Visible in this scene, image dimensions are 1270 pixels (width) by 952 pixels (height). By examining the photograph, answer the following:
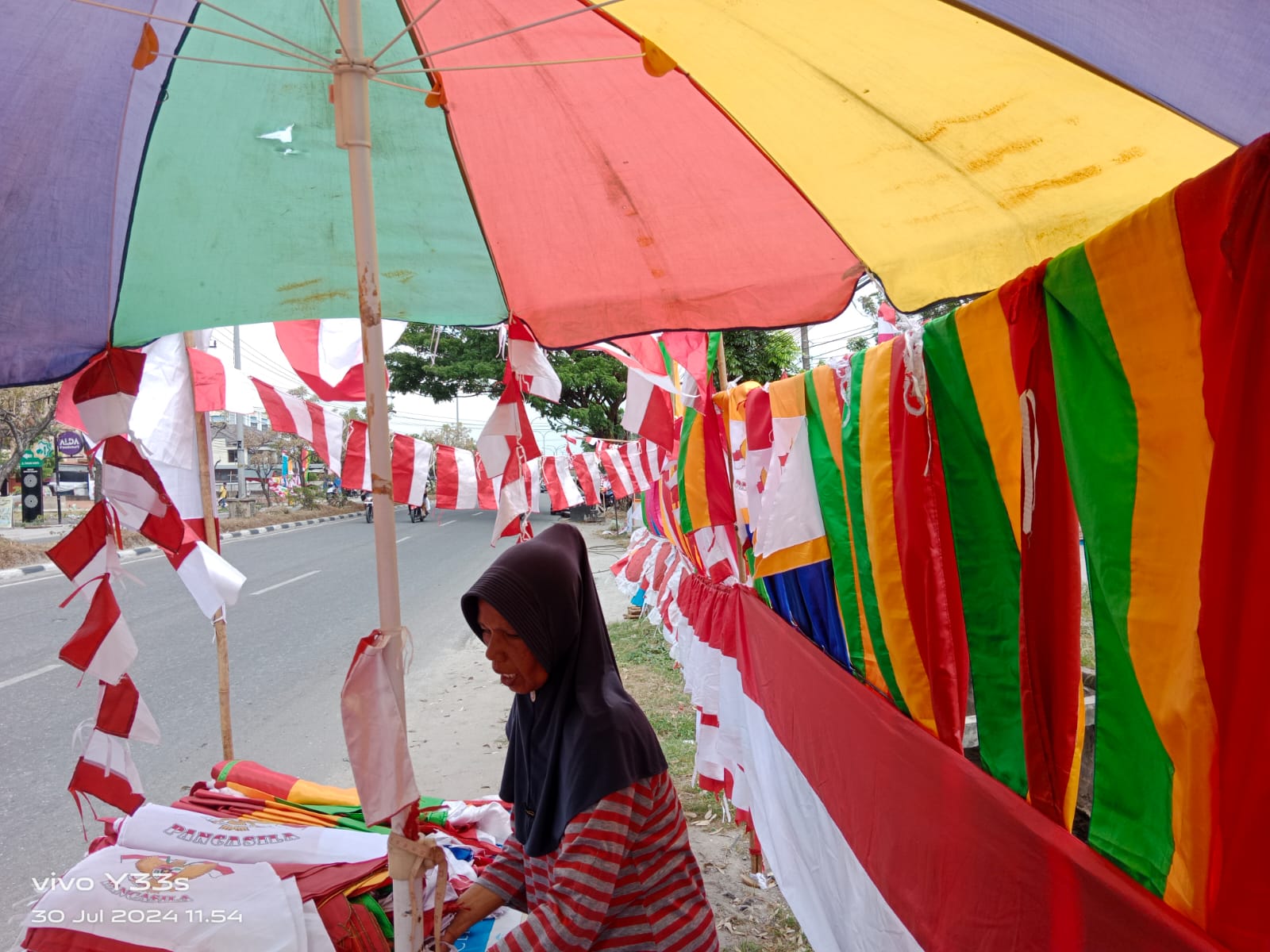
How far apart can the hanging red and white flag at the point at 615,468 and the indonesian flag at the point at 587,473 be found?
11.5 inches

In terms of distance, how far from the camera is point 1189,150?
1.65 meters

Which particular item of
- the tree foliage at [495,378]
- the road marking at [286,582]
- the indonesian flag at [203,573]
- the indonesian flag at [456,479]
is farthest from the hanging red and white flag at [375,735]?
the tree foliage at [495,378]

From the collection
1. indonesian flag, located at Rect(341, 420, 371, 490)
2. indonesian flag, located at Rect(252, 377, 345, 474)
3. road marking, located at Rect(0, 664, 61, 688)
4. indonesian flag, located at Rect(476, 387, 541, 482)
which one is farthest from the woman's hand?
road marking, located at Rect(0, 664, 61, 688)

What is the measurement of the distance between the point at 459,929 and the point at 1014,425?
1.70 meters

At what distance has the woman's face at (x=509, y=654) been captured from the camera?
1663 mm

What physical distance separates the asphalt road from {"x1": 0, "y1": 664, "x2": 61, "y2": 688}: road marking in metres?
0.02

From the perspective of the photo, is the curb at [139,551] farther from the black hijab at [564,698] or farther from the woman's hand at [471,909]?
the black hijab at [564,698]

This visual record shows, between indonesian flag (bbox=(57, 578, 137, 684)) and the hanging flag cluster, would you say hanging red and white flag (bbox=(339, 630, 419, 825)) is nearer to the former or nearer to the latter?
the hanging flag cluster

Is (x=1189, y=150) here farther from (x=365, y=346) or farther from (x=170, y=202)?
(x=170, y=202)

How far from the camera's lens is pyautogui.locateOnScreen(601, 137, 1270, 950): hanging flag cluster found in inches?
37.7

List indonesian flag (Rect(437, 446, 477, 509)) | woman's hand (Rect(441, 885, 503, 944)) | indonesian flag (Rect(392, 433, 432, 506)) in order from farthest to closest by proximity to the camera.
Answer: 1. indonesian flag (Rect(437, 446, 477, 509))
2. indonesian flag (Rect(392, 433, 432, 506))
3. woman's hand (Rect(441, 885, 503, 944))

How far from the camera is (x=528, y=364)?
257cm

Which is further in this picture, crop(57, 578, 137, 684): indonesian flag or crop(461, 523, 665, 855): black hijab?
crop(57, 578, 137, 684): indonesian flag

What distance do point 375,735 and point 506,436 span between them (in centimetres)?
116
